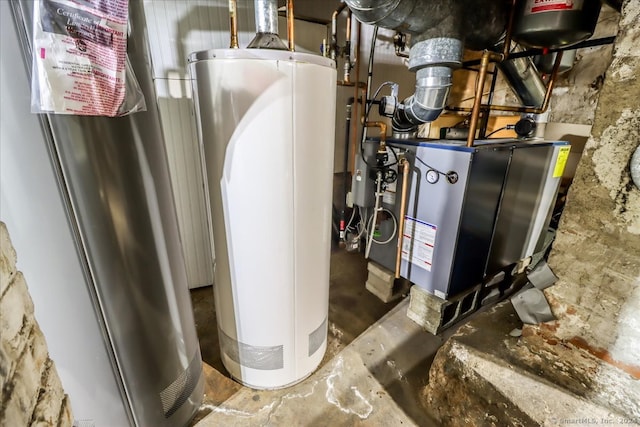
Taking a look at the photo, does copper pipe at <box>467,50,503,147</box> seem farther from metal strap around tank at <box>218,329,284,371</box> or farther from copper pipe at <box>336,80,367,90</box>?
metal strap around tank at <box>218,329,284,371</box>

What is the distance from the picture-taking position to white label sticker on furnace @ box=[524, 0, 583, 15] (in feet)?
4.80

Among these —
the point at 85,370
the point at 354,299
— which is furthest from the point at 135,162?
the point at 354,299

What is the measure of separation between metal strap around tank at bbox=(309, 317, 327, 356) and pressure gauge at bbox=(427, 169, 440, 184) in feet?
3.18

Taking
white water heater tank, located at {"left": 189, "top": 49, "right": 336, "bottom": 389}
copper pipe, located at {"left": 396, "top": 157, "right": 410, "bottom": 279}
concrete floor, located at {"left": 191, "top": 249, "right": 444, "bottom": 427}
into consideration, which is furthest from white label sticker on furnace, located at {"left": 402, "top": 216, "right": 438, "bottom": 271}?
white water heater tank, located at {"left": 189, "top": 49, "right": 336, "bottom": 389}

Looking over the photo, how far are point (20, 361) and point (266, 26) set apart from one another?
4.12 feet

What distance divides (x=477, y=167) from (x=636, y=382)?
3.42 feet

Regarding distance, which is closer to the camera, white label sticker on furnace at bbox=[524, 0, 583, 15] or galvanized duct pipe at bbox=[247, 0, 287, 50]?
galvanized duct pipe at bbox=[247, 0, 287, 50]

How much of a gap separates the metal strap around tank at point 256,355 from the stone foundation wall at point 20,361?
71 centimetres

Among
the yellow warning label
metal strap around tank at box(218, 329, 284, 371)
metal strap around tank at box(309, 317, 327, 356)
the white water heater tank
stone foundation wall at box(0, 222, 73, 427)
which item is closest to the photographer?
stone foundation wall at box(0, 222, 73, 427)

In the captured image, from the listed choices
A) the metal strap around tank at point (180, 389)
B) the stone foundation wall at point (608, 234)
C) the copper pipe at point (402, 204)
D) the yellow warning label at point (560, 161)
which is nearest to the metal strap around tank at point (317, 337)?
the metal strap around tank at point (180, 389)

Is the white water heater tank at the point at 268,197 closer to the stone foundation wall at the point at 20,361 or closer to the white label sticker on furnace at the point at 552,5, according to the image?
the stone foundation wall at the point at 20,361

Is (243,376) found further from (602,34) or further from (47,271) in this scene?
(602,34)

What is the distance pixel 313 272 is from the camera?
1334 mm

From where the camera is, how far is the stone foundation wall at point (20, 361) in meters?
0.55
